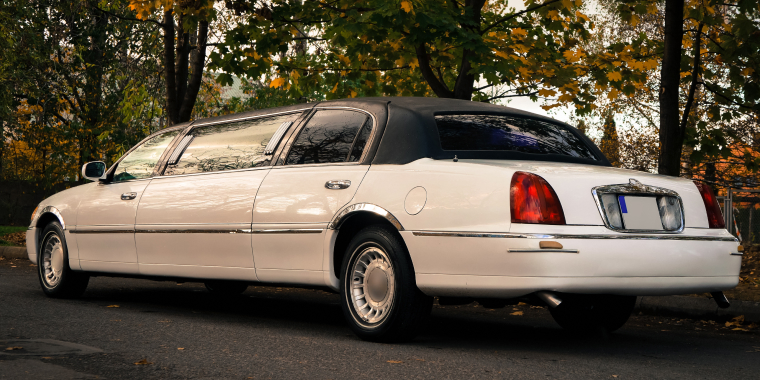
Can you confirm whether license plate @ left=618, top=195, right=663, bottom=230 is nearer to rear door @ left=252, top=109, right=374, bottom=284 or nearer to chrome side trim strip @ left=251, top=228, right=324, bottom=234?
rear door @ left=252, top=109, right=374, bottom=284

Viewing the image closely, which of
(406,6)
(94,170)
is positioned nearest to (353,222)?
(94,170)

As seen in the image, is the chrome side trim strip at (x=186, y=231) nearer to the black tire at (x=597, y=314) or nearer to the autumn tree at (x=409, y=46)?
the black tire at (x=597, y=314)

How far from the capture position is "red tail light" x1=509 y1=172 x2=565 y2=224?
463cm

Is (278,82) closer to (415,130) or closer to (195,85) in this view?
(195,85)

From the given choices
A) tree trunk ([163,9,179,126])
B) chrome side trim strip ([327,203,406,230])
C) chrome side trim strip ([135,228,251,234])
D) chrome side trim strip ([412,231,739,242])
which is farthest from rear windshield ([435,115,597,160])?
tree trunk ([163,9,179,126])

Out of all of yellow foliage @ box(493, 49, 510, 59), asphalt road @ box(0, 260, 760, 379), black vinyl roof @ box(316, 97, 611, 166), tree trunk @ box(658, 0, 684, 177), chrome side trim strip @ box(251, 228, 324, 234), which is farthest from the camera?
yellow foliage @ box(493, 49, 510, 59)

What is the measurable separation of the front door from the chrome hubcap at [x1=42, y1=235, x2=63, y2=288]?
1.35ft

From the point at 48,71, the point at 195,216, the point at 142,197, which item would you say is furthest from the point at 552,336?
the point at 48,71

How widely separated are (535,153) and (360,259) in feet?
4.47

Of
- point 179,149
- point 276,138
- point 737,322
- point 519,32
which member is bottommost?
point 737,322

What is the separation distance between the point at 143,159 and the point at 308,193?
2.52m

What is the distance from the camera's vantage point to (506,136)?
18.5ft

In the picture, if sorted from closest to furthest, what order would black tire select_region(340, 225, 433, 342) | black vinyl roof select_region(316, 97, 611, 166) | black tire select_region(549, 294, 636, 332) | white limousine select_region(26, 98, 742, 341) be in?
1. white limousine select_region(26, 98, 742, 341)
2. black tire select_region(340, 225, 433, 342)
3. black vinyl roof select_region(316, 97, 611, 166)
4. black tire select_region(549, 294, 636, 332)

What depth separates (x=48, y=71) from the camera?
881 inches
